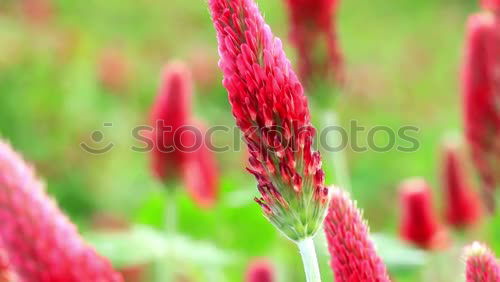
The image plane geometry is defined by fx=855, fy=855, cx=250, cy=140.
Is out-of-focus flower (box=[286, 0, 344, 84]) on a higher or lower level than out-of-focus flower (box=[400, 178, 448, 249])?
higher

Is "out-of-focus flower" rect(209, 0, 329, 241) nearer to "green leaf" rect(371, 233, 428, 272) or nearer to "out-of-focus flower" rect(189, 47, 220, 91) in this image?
"green leaf" rect(371, 233, 428, 272)

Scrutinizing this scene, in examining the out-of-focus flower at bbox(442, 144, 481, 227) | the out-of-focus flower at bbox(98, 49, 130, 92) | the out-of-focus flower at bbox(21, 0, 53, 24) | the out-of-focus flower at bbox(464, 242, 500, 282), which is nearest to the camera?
the out-of-focus flower at bbox(464, 242, 500, 282)

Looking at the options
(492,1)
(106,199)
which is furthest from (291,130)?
(106,199)

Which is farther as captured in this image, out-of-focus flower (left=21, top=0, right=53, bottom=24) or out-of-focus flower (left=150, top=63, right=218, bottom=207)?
out-of-focus flower (left=21, top=0, right=53, bottom=24)

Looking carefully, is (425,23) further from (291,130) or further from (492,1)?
(291,130)

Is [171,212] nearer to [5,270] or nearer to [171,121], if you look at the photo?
[171,121]

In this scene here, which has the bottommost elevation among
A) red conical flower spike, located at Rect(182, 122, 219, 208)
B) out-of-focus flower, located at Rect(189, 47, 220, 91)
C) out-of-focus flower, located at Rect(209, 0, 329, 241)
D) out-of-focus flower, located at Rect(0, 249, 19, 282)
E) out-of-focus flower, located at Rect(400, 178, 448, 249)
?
out-of-focus flower, located at Rect(0, 249, 19, 282)

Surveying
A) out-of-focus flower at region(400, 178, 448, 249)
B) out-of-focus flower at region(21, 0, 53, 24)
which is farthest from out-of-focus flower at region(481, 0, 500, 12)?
out-of-focus flower at region(21, 0, 53, 24)
